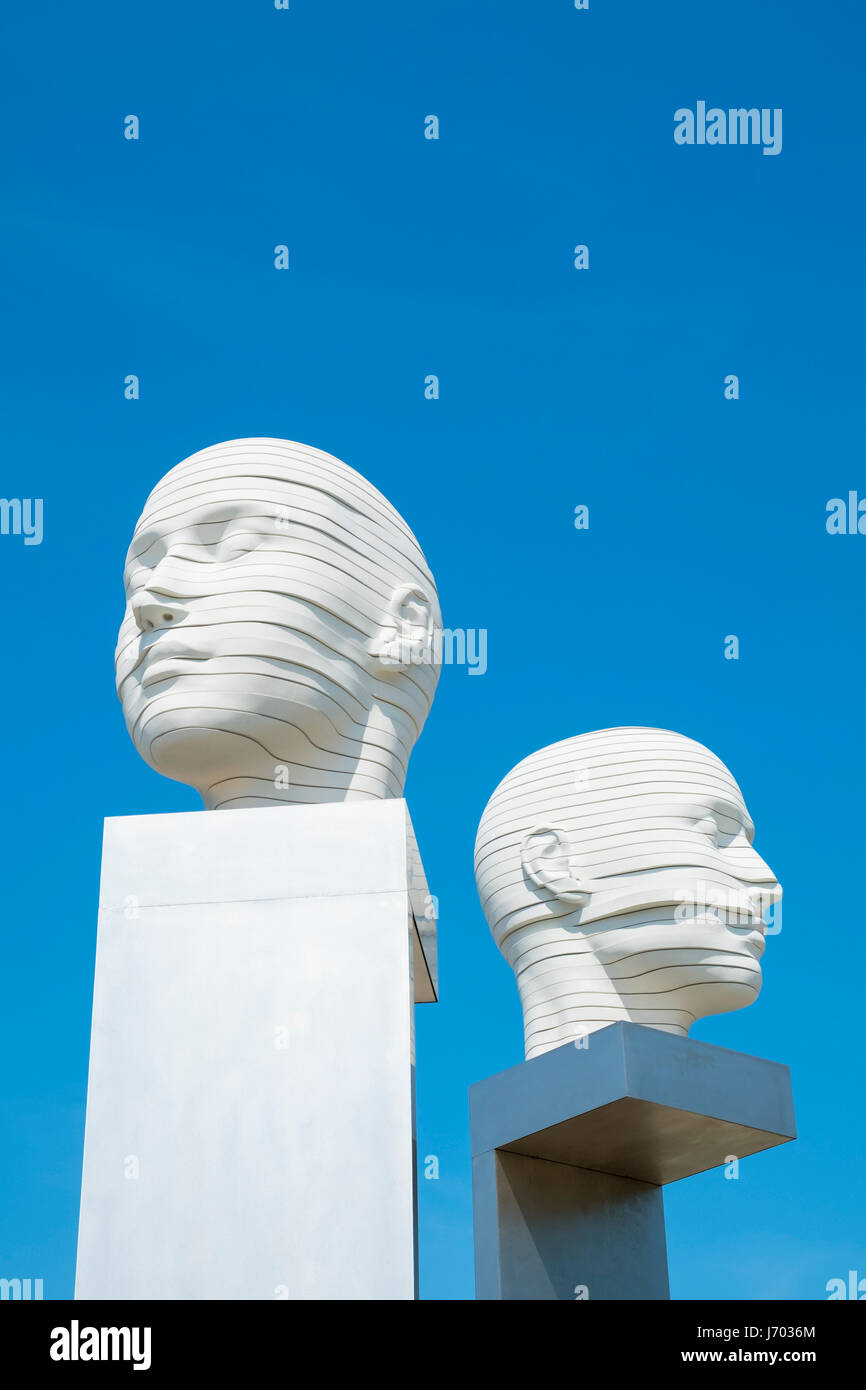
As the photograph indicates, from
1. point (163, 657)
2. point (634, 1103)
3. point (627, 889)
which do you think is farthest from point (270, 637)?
point (627, 889)

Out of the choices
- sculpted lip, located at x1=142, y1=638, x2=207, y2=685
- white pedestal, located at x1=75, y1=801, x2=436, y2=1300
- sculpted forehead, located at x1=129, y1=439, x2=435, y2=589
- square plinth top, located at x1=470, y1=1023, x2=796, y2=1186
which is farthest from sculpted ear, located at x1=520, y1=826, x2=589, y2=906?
sculpted lip, located at x1=142, y1=638, x2=207, y2=685

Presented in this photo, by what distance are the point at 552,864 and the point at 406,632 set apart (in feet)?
8.25

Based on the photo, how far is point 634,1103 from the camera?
8.19 metres

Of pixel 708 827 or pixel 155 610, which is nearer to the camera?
pixel 155 610

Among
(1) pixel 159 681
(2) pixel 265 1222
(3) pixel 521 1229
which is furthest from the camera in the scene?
(3) pixel 521 1229

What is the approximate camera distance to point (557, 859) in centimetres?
959

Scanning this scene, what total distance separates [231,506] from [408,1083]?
278cm

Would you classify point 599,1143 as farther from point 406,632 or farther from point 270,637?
point 270,637

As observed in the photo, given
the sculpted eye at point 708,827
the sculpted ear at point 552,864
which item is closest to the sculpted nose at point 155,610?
the sculpted ear at point 552,864

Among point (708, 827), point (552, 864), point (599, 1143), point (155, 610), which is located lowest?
point (599, 1143)

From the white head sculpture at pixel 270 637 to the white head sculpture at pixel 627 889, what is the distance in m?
2.17

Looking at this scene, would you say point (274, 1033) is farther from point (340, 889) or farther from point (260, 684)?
point (260, 684)
